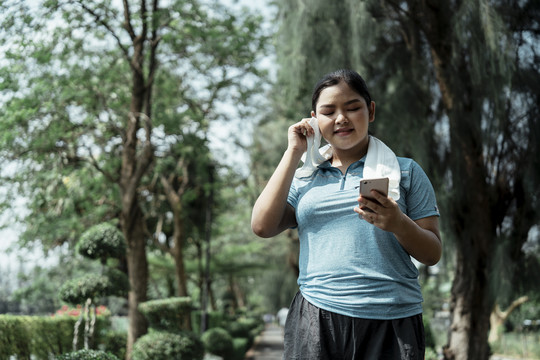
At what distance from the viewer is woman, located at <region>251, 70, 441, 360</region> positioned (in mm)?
1345

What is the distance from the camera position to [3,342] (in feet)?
19.5

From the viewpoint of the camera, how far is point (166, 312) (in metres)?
8.31

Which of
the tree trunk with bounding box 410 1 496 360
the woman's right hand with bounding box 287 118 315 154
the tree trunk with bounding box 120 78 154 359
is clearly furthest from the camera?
the tree trunk with bounding box 120 78 154 359

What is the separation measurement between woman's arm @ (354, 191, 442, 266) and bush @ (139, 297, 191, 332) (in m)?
7.18

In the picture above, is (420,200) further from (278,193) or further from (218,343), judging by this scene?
(218,343)

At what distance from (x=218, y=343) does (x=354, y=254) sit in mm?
12088

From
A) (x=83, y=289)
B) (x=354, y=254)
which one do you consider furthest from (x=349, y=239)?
(x=83, y=289)

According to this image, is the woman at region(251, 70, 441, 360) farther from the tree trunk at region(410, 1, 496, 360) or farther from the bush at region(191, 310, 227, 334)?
the bush at region(191, 310, 227, 334)

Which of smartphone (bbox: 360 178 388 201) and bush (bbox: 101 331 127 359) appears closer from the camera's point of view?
smartphone (bbox: 360 178 388 201)

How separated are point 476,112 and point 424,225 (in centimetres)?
546

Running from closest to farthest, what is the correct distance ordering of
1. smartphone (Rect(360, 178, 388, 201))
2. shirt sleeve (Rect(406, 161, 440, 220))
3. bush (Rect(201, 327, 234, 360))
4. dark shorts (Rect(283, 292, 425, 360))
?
smartphone (Rect(360, 178, 388, 201)) → dark shorts (Rect(283, 292, 425, 360)) → shirt sleeve (Rect(406, 161, 440, 220)) → bush (Rect(201, 327, 234, 360))

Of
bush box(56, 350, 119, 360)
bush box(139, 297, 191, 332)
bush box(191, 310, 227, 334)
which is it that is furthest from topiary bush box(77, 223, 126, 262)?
bush box(191, 310, 227, 334)

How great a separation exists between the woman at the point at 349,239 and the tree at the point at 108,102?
5014mm

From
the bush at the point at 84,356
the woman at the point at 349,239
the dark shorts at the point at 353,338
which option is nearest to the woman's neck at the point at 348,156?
the woman at the point at 349,239
